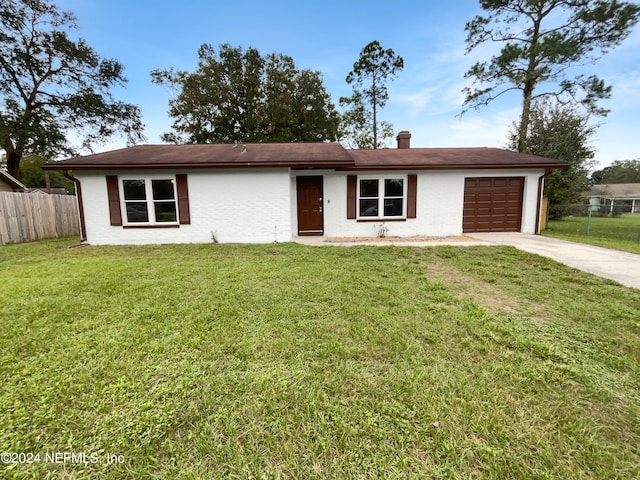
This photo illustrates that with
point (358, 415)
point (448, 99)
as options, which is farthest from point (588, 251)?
point (448, 99)

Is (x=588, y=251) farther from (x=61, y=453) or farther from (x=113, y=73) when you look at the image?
(x=113, y=73)

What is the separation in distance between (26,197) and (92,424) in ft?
38.2

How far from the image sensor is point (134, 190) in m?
8.62

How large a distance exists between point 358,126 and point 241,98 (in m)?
9.97

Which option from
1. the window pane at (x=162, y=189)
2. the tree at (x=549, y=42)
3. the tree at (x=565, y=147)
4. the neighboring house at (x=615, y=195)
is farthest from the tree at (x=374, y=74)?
the neighboring house at (x=615, y=195)

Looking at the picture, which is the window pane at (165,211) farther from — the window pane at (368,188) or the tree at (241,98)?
the tree at (241,98)

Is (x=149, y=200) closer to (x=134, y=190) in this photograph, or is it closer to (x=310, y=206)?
(x=134, y=190)

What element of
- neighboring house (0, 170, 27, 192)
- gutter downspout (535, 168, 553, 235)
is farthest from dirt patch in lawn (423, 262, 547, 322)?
neighboring house (0, 170, 27, 192)

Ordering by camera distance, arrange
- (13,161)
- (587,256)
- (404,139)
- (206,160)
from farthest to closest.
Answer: (13,161) → (404,139) → (206,160) → (587,256)

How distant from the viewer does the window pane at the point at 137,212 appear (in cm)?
867

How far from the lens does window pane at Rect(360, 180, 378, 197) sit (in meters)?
9.87

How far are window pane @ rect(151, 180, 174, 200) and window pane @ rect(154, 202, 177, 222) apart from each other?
18 cm

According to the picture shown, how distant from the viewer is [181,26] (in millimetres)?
13961

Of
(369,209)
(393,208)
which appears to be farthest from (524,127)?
(369,209)
